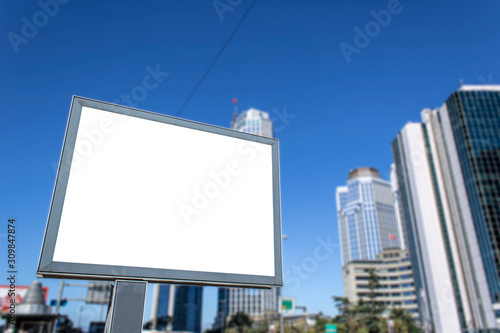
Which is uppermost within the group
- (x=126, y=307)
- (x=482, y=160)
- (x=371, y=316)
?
(x=482, y=160)

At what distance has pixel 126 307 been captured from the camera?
596 cm

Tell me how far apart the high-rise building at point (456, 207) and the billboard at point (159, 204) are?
83165 millimetres

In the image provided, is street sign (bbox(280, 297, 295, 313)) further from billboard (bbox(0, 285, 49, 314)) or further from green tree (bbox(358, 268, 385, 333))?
green tree (bbox(358, 268, 385, 333))

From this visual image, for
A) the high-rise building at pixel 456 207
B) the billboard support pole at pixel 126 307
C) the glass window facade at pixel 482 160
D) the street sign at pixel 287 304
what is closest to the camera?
the billboard support pole at pixel 126 307

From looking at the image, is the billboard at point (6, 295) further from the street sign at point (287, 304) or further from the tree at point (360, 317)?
the tree at point (360, 317)

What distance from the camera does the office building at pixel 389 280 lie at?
122 metres

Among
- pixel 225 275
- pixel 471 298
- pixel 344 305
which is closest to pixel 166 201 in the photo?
pixel 225 275

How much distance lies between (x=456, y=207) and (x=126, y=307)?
98018 mm

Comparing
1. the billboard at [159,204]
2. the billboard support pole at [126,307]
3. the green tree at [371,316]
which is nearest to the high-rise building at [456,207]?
the green tree at [371,316]

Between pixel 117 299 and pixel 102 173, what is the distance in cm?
234

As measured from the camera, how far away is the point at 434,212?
93.8 metres

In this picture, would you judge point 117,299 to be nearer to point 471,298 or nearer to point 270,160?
point 270,160

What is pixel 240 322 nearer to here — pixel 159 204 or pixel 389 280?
pixel 389 280

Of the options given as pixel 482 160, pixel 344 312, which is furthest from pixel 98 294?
pixel 482 160
